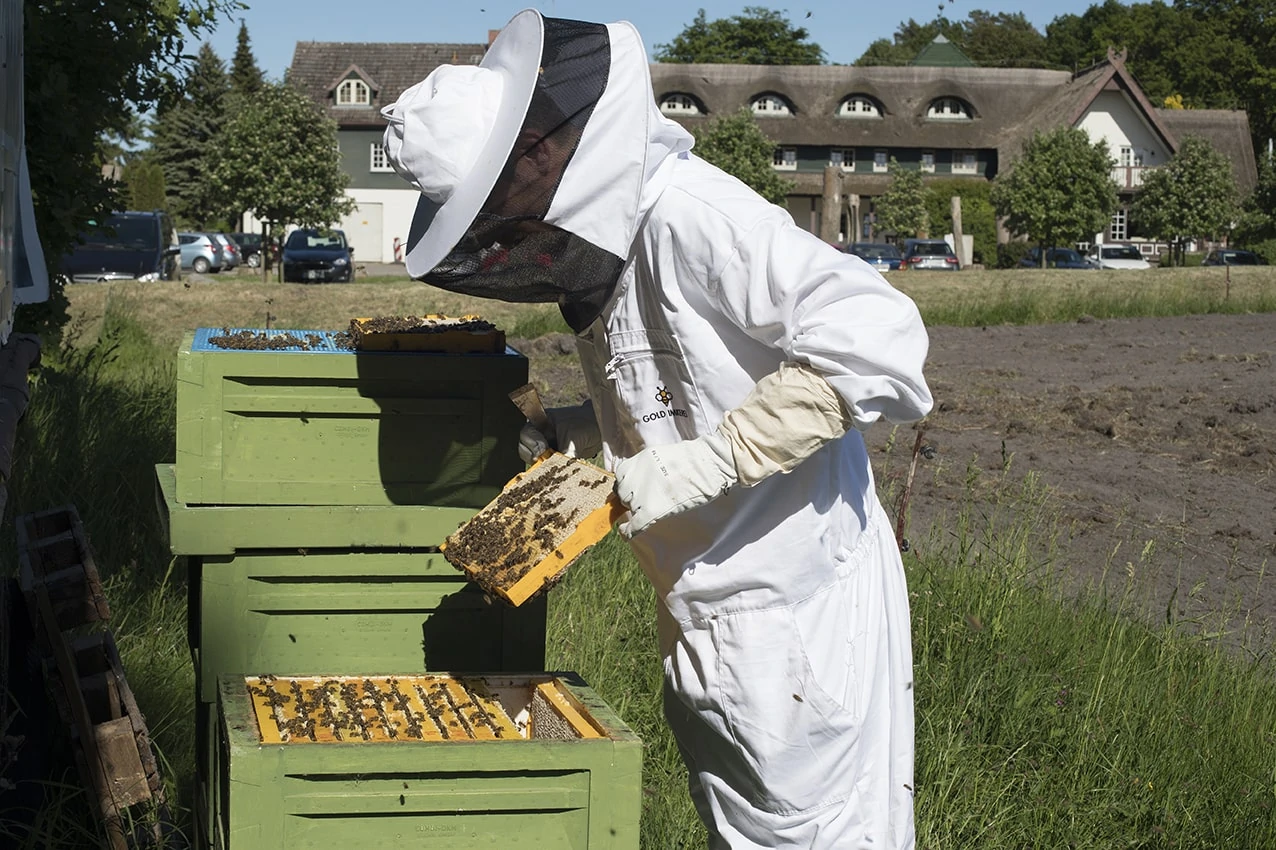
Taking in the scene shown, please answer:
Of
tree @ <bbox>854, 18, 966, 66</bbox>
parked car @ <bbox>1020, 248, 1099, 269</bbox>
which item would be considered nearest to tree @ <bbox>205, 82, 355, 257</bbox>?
parked car @ <bbox>1020, 248, 1099, 269</bbox>

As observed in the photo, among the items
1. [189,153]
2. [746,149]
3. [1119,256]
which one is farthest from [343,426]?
[189,153]

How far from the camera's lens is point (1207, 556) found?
5.07m

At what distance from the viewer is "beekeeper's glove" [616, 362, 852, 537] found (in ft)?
6.16

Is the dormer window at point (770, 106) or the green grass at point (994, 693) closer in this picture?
the green grass at point (994, 693)

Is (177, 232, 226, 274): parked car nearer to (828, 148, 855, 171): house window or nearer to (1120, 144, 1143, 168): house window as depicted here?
(828, 148, 855, 171): house window

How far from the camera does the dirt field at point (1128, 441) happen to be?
4.93 m

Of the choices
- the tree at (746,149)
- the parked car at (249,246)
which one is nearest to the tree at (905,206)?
the tree at (746,149)

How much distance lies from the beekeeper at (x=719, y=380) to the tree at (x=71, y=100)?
8.86 ft

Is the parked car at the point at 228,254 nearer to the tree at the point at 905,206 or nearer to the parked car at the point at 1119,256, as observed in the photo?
the tree at the point at 905,206

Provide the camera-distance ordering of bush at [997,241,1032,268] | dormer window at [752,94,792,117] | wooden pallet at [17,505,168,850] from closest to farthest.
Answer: wooden pallet at [17,505,168,850] < bush at [997,241,1032,268] < dormer window at [752,94,792,117]

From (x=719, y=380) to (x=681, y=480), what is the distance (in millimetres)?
222

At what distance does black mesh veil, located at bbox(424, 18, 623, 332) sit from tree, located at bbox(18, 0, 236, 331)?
2.78 m

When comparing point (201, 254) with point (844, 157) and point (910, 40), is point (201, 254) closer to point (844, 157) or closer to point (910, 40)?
point (844, 157)

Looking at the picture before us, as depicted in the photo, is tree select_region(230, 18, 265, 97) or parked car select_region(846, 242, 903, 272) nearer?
parked car select_region(846, 242, 903, 272)
